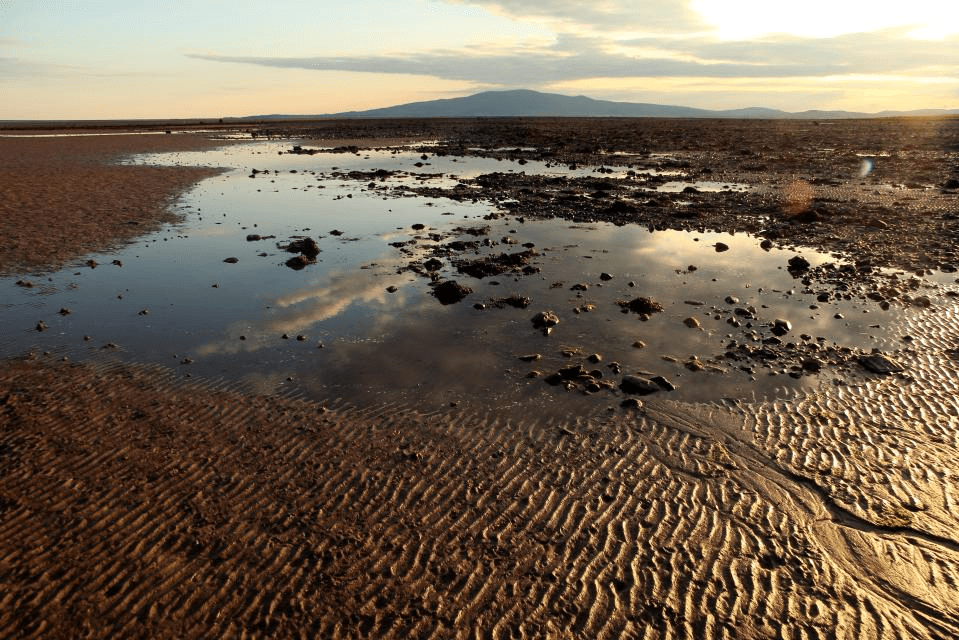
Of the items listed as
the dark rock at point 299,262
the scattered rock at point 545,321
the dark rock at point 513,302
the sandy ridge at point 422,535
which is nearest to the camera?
the sandy ridge at point 422,535

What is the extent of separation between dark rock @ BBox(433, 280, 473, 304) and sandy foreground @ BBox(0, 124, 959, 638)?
5768mm

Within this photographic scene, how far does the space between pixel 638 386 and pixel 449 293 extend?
6671mm

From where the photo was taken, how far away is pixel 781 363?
451 inches

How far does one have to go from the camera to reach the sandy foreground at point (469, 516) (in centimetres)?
588

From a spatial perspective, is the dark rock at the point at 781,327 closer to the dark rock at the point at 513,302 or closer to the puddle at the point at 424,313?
the puddle at the point at 424,313

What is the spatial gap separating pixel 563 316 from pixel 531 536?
7.77m

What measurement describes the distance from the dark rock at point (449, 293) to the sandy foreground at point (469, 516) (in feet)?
18.9

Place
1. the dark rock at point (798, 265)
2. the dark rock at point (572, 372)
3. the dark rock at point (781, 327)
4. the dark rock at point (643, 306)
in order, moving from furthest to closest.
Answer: the dark rock at point (798, 265) < the dark rock at point (643, 306) < the dark rock at point (781, 327) < the dark rock at point (572, 372)

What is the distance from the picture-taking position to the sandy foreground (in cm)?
588

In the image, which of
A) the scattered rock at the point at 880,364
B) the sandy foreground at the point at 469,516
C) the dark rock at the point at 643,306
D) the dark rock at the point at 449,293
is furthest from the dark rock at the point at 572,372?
the scattered rock at the point at 880,364

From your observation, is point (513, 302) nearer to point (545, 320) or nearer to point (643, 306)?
point (545, 320)

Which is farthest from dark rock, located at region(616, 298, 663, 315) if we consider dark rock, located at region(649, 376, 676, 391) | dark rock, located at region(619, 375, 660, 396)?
dark rock, located at region(619, 375, 660, 396)

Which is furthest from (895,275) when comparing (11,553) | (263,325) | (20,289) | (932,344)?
(20,289)

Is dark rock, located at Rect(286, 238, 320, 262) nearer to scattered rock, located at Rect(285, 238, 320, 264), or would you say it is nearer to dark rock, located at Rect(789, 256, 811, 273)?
scattered rock, located at Rect(285, 238, 320, 264)
